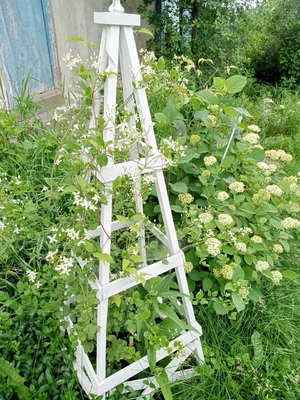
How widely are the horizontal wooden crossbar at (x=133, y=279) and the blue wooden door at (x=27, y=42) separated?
6.61ft

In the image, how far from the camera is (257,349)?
4.18 feet

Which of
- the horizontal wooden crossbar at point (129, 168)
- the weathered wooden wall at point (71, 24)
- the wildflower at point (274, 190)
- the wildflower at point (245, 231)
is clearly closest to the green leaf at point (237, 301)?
the wildflower at point (245, 231)

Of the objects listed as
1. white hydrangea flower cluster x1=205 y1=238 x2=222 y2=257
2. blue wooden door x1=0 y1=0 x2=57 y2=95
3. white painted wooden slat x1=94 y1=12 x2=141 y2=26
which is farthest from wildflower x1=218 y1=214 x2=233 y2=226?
blue wooden door x1=0 y1=0 x2=57 y2=95

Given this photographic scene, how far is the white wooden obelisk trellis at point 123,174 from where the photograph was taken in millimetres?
838

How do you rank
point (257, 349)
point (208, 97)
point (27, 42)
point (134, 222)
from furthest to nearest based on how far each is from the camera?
point (27, 42) < point (208, 97) < point (257, 349) < point (134, 222)

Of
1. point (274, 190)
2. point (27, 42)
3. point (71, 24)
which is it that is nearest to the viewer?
point (274, 190)

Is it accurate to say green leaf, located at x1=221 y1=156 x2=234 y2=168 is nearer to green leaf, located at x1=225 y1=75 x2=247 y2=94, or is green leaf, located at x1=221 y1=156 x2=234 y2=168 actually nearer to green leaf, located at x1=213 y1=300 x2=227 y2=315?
green leaf, located at x1=225 y1=75 x2=247 y2=94

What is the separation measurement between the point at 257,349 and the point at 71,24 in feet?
10.5

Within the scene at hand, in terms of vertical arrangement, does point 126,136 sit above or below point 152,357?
above

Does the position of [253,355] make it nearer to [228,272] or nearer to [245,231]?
[228,272]

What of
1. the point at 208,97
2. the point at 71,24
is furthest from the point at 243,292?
the point at 71,24

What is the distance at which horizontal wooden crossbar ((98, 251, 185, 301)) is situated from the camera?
943mm

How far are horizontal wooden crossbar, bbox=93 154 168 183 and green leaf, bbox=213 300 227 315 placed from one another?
626 millimetres

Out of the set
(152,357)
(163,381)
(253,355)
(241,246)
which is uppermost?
(241,246)
